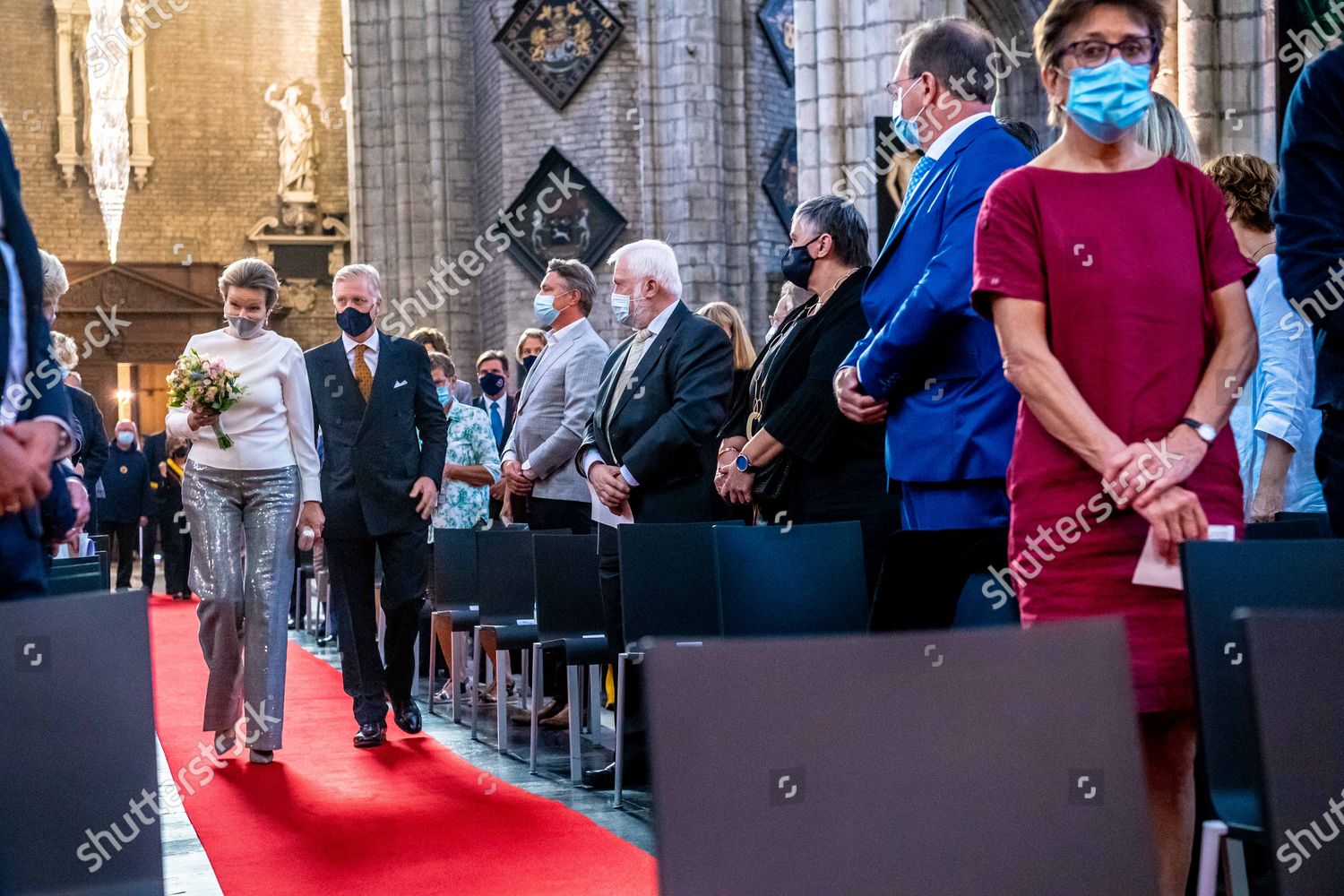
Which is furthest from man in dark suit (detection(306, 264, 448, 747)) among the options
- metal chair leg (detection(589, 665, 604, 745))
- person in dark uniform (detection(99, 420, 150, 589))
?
person in dark uniform (detection(99, 420, 150, 589))

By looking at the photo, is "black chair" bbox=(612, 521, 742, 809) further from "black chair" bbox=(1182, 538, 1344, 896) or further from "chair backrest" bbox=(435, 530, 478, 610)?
"chair backrest" bbox=(435, 530, 478, 610)

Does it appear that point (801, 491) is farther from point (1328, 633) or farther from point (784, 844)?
point (784, 844)

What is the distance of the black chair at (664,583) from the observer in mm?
4492

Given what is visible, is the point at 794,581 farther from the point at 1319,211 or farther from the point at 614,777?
the point at 614,777

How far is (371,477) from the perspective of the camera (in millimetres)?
5883

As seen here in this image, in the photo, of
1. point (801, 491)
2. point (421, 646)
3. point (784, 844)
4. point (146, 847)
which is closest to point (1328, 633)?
point (784, 844)

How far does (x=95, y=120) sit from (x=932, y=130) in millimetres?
22417

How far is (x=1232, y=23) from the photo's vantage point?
8.14 metres

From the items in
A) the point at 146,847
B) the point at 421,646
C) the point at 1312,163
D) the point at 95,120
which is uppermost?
the point at 95,120

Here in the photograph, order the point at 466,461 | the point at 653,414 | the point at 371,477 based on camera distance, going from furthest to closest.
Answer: the point at 466,461 < the point at 371,477 < the point at 653,414

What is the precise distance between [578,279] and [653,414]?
1.37 metres

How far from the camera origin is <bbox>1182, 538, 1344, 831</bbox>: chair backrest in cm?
222

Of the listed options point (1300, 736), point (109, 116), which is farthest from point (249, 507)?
point (109, 116)

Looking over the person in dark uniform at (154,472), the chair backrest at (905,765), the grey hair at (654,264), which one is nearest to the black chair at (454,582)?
the grey hair at (654,264)
